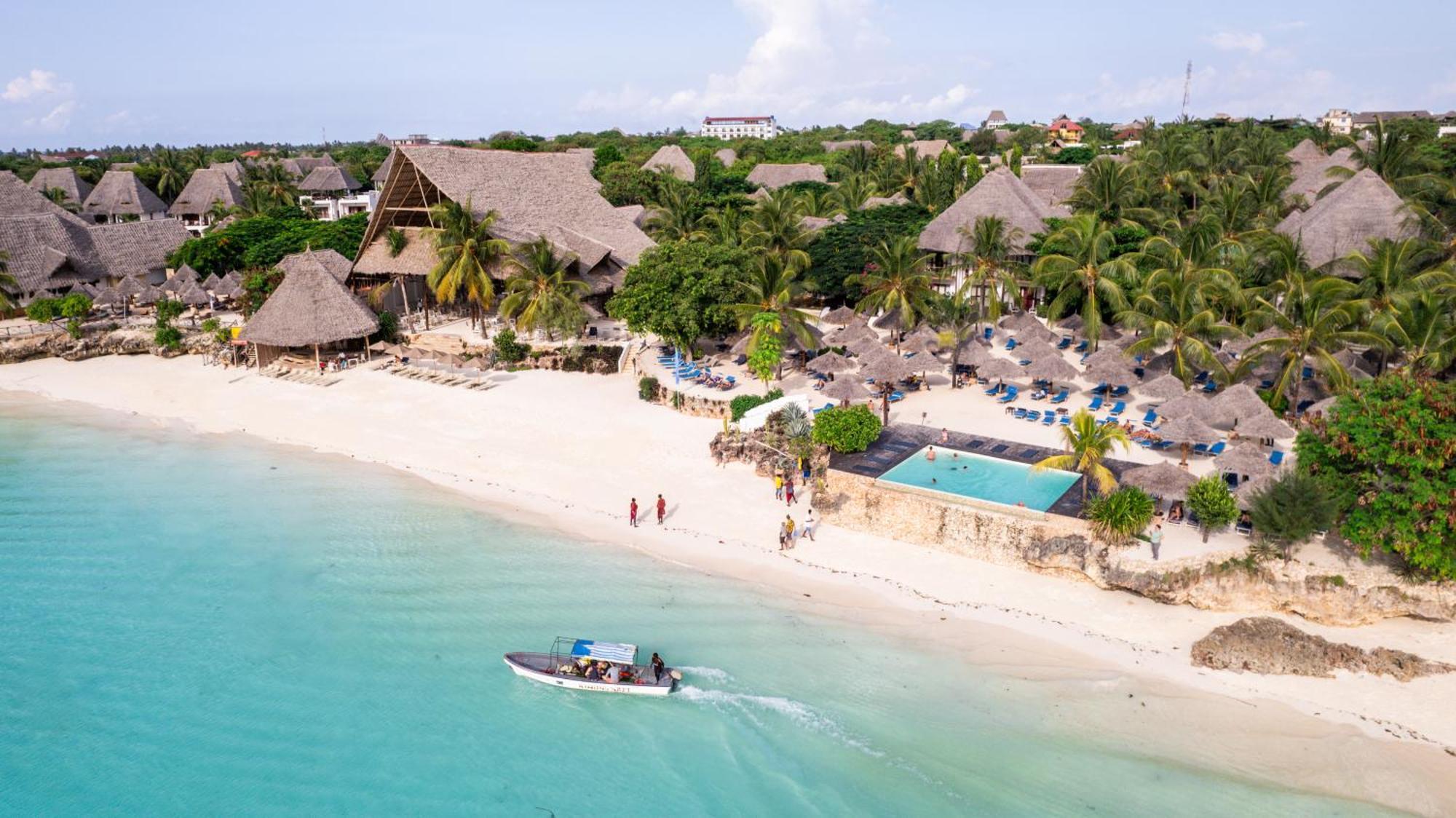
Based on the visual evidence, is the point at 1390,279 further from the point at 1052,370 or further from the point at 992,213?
the point at 992,213

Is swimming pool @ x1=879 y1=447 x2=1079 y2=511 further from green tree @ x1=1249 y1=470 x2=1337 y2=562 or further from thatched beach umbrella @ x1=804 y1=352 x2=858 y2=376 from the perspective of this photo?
thatched beach umbrella @ x1=804 y1=352 x2=858 y2=376

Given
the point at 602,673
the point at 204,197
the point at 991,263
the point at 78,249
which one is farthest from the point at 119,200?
the point at 602,673

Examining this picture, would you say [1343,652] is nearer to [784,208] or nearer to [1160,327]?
[1160,327]

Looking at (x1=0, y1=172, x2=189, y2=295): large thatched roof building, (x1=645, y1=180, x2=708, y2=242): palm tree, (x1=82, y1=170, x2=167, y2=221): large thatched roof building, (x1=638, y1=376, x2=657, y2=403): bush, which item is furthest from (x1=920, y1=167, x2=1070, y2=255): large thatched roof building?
(x1=82, y1=170, x2=167, y2=221): large thatched roof building

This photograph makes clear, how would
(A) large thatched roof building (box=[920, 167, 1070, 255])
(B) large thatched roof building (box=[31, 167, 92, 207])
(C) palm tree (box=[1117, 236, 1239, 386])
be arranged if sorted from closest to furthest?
1. (C) palm tree (box=[1117, 236, 1239, 386])
2. (A) large thatched roof building (box=[920, 167, 1070, 255])
3. (B) large thatched roof building (box=[31, 167, 92, 207])

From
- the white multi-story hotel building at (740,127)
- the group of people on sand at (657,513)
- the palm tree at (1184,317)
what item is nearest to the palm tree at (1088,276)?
the palm tree at (1184,317)

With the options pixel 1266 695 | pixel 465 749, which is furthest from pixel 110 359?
pixel 1266 695
